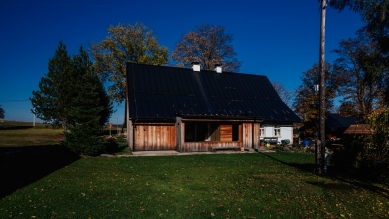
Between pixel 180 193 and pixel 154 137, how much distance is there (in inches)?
476

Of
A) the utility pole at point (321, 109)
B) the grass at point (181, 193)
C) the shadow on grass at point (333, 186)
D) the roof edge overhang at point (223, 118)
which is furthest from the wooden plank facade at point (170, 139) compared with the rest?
the shadow on grass at point (333, 186)

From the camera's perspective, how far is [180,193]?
25.2ft

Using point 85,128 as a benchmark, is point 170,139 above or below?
below

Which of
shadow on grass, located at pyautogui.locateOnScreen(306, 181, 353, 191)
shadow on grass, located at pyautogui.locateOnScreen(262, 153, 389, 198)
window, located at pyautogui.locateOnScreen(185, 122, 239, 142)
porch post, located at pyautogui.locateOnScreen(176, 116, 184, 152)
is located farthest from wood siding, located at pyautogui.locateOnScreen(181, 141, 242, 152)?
shadow on grass, located at pyautogui.locateOnScreen(306, 181, 353, 191)

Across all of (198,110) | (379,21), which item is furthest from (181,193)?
(198,110)

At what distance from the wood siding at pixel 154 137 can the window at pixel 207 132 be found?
112 inches

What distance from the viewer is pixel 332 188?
864 centimetres

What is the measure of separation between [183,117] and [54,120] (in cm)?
1797

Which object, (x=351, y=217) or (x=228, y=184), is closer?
(x=351, y=217)

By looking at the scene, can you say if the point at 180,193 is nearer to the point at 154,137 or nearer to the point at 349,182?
the point at 349,182

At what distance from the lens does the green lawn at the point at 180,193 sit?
240 inches

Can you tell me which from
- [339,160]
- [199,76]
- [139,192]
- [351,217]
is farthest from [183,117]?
[351,217]

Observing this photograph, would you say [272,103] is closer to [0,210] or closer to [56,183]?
[56,183]

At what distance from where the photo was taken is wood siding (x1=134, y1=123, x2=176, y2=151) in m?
19.0
